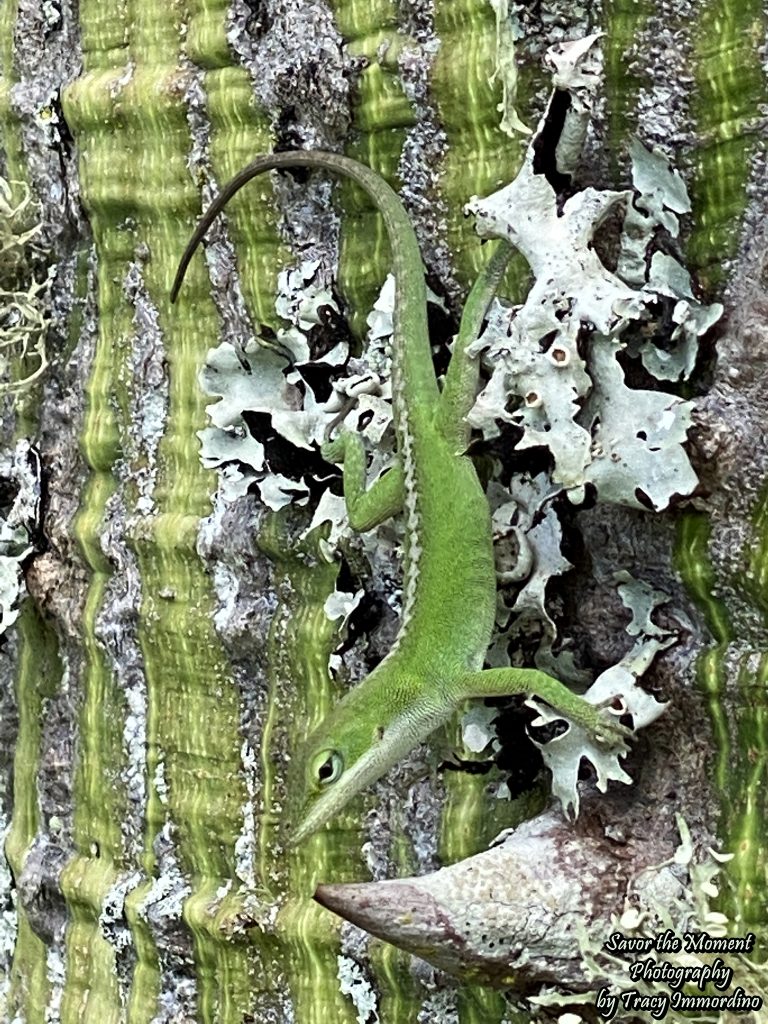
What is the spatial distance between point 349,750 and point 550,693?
8.7 inches

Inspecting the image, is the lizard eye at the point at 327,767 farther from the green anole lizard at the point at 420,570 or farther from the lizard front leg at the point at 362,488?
the lizard front leg at the point at 362,488

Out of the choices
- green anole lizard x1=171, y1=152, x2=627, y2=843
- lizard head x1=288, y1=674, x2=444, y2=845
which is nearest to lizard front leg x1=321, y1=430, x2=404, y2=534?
green anole lizard x1=171, y1=152, x2=627, y2=843

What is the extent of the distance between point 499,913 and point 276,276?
0.83m

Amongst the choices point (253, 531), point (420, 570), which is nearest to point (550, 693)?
point (420, 570)

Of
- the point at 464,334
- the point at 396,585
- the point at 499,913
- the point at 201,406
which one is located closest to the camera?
the point at 499,913

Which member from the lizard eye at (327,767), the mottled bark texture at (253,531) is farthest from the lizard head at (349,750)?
the mottled bark texture at (253,531)

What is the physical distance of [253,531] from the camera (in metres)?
1.53

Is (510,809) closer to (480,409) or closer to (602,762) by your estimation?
(602,762)

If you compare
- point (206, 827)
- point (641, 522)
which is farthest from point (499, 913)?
point (206, 827)

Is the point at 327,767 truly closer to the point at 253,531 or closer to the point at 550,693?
the point at 550,693

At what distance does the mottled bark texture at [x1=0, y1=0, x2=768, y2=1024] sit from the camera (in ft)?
3.76

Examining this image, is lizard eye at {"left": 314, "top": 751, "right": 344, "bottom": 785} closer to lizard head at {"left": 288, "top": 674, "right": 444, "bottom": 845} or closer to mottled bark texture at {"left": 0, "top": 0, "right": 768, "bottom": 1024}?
lizard head at {"left": 288, "top": 674, "right": 444, "bottom": 845}

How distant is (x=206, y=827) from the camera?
1.60 m

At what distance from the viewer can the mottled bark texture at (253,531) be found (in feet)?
3.76
